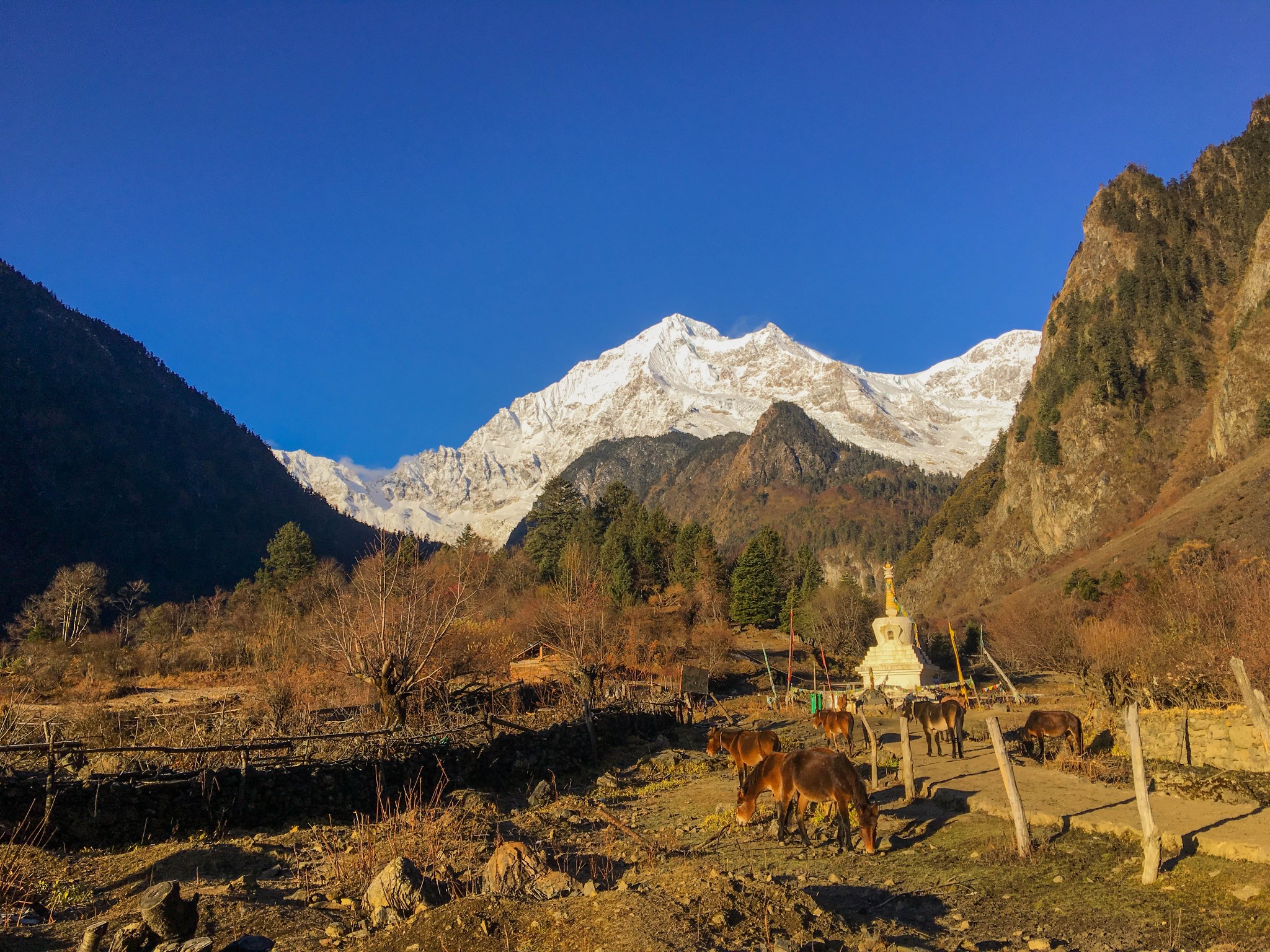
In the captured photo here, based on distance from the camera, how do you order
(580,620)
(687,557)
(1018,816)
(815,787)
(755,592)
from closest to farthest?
(1018,816) → (815,787) → (580,620) → (755,592) → (687,557)

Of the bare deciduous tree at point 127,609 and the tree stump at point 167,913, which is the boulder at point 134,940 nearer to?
the tree stump at point 167,913

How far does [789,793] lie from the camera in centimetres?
1149

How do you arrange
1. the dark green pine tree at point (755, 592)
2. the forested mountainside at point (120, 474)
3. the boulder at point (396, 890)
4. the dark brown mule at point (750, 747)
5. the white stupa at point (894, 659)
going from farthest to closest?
the forested mountainside at point (120, 474), the dark green pine tree at point (755, 592), the white stupa at point (894, 659), the dark brown mule at point (750, 747), the boulder at point (396, 890)

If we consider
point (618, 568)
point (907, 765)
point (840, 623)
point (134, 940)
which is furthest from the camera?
point (618, 568)

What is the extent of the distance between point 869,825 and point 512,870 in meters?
4.95

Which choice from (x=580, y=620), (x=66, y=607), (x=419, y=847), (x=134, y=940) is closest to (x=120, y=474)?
(x=66, y=607)

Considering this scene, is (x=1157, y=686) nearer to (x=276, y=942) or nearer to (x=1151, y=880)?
(x=1151, y=880)

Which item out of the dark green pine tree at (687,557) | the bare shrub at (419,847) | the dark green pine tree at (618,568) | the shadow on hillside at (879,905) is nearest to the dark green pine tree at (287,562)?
the dark green pine tree at (618,568)

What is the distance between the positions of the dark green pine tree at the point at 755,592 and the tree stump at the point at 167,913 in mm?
58189

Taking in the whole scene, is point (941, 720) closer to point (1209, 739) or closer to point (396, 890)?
point (1209, 739)

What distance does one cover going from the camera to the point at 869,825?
10648 mm

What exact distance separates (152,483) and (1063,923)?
14862cm

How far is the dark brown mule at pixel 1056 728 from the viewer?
17000 millimetres

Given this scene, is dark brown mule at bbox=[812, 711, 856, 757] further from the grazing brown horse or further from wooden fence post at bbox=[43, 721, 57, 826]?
wooden fence post at bbox=[43, 721, 57, 826]
